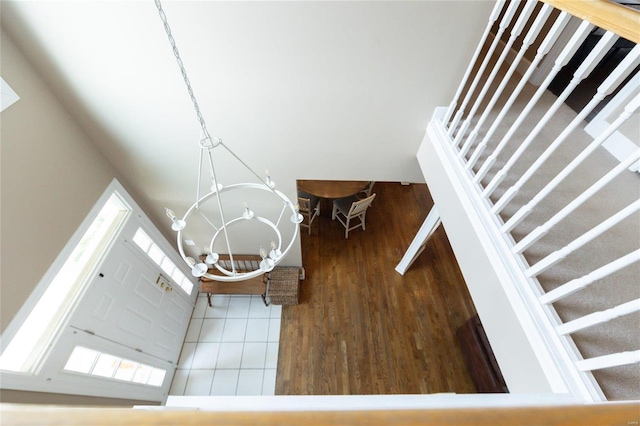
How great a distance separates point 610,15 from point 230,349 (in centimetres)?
443

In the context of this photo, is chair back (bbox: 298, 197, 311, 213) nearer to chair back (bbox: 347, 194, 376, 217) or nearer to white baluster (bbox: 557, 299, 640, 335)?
chair back (bbox: 347, 194, 376, 217)

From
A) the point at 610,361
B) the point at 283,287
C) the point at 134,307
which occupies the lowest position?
the point at 610,361

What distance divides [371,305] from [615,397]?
322cm

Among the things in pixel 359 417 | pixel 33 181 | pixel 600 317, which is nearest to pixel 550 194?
pixel 600 317

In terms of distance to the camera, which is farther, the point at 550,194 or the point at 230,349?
the point at 230,349

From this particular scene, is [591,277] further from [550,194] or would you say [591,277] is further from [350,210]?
[350,210]

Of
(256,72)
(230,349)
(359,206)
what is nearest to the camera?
(256,72)

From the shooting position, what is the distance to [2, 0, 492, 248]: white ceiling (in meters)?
1.94

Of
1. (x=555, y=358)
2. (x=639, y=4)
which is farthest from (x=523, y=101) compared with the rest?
(x=555, y=358)

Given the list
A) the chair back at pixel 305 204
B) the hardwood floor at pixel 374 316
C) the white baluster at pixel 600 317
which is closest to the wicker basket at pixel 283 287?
the hardwood floor at pixel 374 316

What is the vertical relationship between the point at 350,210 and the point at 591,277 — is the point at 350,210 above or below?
above

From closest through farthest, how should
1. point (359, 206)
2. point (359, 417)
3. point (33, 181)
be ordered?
point (359, 417) → point (33, 181) → point (359, 206)

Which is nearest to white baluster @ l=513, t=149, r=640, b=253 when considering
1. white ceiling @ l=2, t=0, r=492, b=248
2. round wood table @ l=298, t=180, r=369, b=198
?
white ceiling @ l=2, t=0, r=492, b=248

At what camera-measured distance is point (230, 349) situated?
3.90 metres
